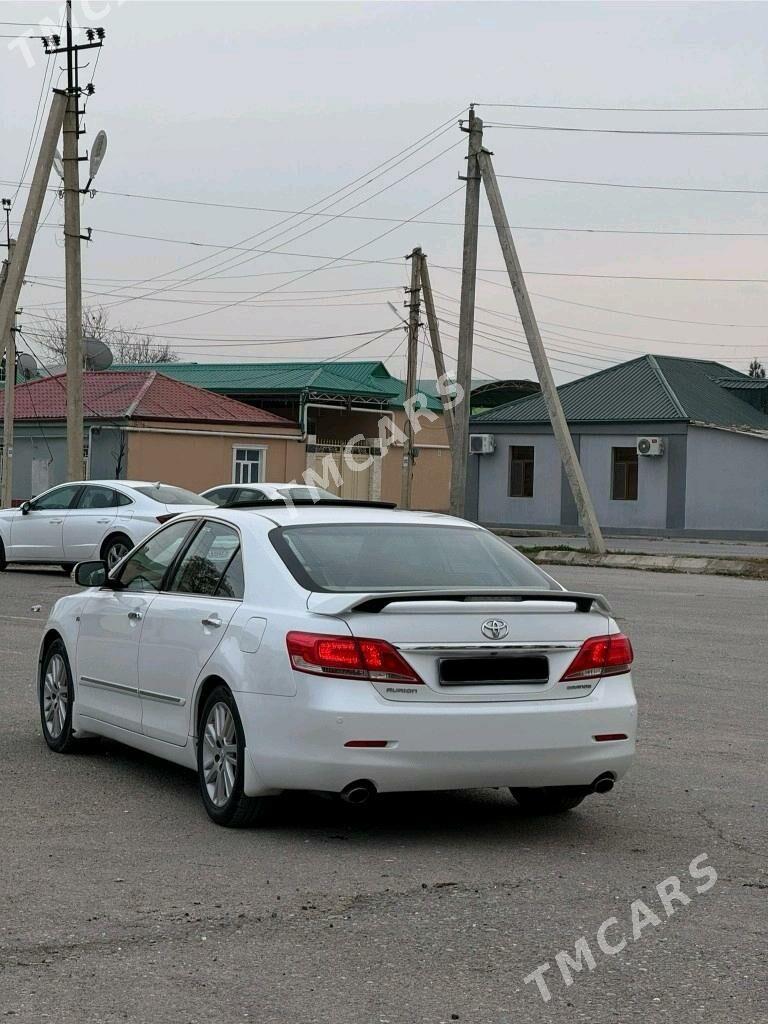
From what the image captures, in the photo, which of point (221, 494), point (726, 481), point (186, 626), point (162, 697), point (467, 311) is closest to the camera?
point (186, 626)

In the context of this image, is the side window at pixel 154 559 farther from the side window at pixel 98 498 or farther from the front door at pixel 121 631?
the side window at pixel 98 498

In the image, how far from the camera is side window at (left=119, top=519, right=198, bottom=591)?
834 cm

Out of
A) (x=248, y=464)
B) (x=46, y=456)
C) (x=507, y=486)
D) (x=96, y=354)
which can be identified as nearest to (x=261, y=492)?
(x=96, y=354)

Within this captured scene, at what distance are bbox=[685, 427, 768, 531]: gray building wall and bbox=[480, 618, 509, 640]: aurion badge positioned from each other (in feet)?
142

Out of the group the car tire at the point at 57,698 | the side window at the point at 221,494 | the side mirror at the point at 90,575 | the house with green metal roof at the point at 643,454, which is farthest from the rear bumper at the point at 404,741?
the house with green metal roof at the point at 643,454

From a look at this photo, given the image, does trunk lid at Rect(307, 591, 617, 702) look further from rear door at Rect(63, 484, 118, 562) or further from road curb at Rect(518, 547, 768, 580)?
road curb at Rect(518, 547, 768, 580)

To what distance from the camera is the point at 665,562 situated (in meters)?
31.6

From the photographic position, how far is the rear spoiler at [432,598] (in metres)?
6.70

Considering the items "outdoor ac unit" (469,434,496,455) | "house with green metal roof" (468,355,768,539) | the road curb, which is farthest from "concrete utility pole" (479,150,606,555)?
"outdoor ac unit" (469,434,496,455)

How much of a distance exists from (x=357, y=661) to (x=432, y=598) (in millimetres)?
451

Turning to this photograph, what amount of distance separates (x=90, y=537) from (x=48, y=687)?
1417 centimetres

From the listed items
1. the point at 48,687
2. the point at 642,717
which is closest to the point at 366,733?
the point at 48,687

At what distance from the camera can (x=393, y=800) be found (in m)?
7.88

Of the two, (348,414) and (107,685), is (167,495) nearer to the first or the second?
(107,685)
